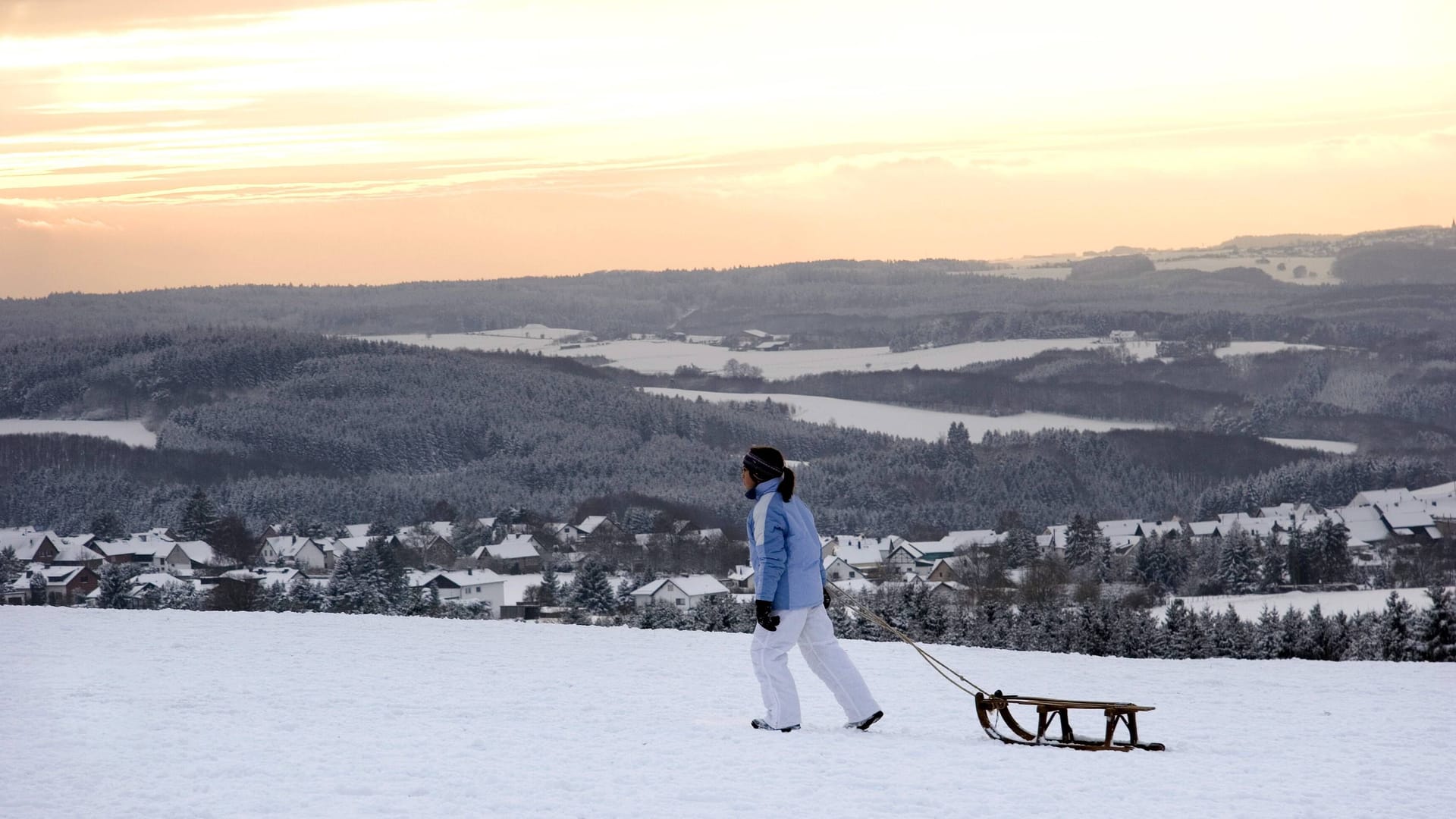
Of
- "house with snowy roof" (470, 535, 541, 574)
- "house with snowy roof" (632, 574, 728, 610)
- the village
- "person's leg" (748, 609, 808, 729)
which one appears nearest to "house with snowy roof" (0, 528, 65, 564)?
the village

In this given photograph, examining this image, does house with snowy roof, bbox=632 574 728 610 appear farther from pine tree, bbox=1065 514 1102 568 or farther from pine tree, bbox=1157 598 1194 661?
pine tree, bbox=1065 514 1102 568

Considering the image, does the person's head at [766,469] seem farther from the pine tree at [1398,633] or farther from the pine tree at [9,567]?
the pine tree at [9,567]

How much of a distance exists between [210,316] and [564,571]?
455 feet

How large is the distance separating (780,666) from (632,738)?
3.35 ft

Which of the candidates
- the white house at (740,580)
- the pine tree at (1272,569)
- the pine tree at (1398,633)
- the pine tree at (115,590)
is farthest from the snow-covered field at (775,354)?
the pine tree at (1398,633)

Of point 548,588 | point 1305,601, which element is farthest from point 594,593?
point 1305,601

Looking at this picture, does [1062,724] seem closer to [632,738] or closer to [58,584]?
[632,738]

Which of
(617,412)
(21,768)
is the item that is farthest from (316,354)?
(21,768)

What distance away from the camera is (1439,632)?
20109mm

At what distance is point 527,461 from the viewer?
13225cm

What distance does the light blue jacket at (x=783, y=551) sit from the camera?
28.9 ft

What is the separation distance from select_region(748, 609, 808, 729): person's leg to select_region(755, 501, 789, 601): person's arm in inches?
9.9

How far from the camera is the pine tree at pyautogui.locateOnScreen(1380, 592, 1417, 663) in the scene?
20922mm

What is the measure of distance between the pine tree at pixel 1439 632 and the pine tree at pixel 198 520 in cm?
6703
